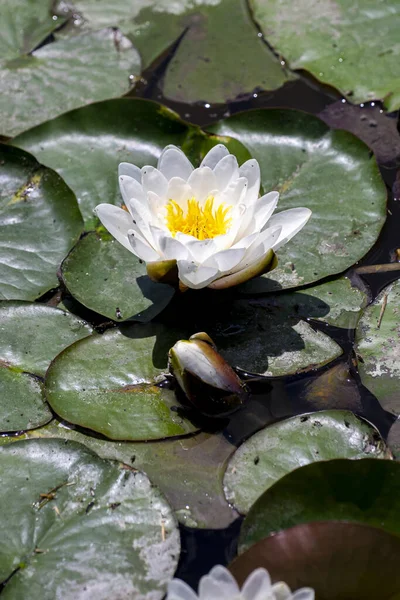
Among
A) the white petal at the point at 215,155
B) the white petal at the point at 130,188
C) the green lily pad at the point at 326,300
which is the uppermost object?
the white petal at the point at 215,155

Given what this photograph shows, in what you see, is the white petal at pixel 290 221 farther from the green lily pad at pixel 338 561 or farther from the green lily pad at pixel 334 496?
the green lily pad at pixel 338 561

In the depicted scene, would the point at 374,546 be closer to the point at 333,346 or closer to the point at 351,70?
the point at 333,346

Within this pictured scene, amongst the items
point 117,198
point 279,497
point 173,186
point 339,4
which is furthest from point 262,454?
point 339,4

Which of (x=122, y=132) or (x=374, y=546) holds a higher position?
(x=122, y=132)

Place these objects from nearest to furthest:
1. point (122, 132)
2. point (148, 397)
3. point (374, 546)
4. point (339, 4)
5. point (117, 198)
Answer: point (374, 546), point (148, 397), point (117, 198), point (122, 132), point (339, 4)

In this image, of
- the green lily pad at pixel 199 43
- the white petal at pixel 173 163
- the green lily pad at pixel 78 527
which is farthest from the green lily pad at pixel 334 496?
the green lily pad at pixel 199 43

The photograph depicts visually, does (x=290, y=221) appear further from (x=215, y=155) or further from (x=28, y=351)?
(x=28, y=351)
